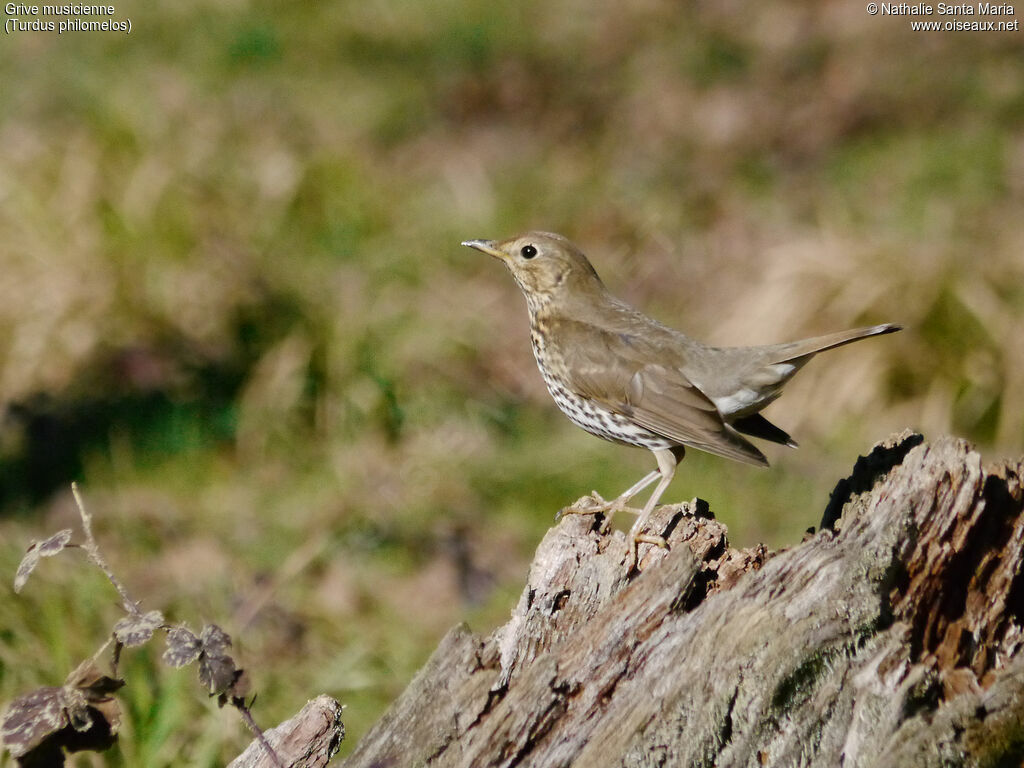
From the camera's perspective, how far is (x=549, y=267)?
453 centimetres

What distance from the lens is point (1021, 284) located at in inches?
281

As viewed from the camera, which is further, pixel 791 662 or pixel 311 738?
pixel 311 738

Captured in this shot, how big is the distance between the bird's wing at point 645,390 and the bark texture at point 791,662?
0.82 metres

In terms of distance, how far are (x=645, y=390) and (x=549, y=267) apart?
72 cm

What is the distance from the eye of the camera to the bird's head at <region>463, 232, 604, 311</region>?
450 cm

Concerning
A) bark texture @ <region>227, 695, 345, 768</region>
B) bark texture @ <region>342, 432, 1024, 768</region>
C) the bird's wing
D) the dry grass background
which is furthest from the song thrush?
the dry grass background

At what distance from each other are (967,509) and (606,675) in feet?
2.99

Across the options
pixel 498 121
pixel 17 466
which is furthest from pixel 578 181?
pixel 17 466

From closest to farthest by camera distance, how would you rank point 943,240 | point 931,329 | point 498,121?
point 931,329, point 943,240, point 498,121

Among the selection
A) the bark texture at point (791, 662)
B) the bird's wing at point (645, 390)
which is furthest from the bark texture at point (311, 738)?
the bird's wing at point (645, 390)

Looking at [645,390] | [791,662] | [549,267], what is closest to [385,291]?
[549,267]

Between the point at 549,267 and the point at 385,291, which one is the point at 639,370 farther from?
the point at 385,291

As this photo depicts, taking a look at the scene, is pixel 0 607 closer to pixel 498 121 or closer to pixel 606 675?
pixel 606 675

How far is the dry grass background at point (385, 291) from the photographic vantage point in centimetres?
552
